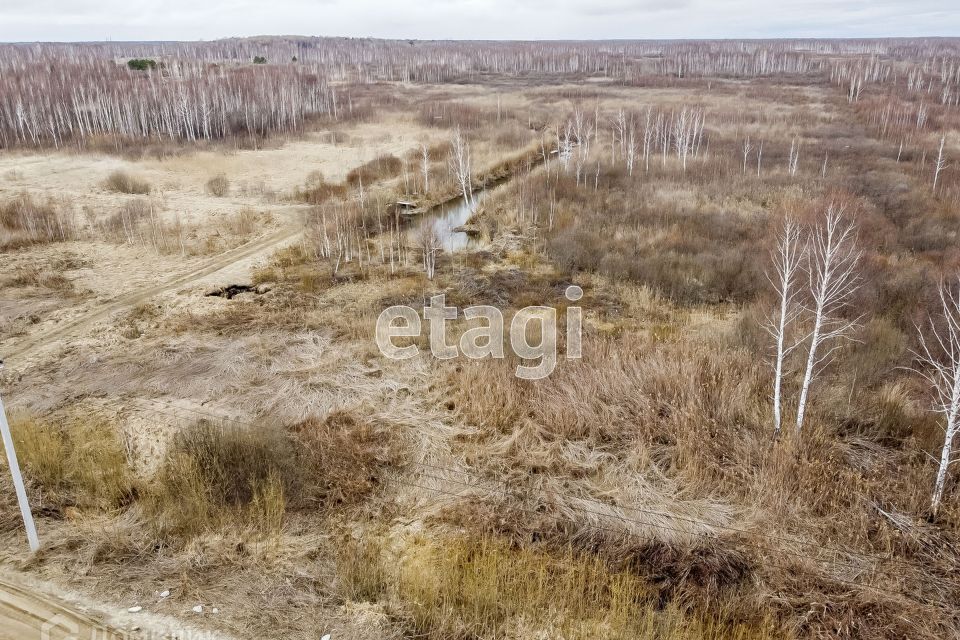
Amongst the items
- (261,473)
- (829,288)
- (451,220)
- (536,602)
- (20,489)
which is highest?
(829,288)

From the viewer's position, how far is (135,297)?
16562 mm

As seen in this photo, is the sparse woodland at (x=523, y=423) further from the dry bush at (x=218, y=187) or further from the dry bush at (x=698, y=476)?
the dry bush at (x=218, y=187)

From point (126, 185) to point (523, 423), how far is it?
85.3 feet

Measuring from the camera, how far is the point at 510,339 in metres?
12.6

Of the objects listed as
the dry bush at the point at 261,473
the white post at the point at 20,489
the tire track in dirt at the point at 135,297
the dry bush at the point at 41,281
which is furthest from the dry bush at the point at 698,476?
the dry bush at the point at 41,281

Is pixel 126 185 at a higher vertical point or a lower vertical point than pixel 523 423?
higher

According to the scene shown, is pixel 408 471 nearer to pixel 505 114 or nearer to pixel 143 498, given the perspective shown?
pixel 143 498

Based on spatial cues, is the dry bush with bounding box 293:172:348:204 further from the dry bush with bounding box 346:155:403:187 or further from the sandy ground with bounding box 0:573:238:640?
the sandy ground with bounding box 0:573:238:640

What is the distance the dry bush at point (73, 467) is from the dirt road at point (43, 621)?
170cm

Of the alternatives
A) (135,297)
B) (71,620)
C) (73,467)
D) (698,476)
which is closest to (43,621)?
(71,620)

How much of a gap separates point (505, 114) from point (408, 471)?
150 feet

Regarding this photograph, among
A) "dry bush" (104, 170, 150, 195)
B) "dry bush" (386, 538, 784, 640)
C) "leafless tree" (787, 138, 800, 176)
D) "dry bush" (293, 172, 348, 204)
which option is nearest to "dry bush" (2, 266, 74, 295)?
"dry bush" (104, 170, 150, 195)

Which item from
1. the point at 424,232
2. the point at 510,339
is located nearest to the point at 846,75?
the point at 424,232

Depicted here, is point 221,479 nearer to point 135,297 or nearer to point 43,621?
point 43,621
